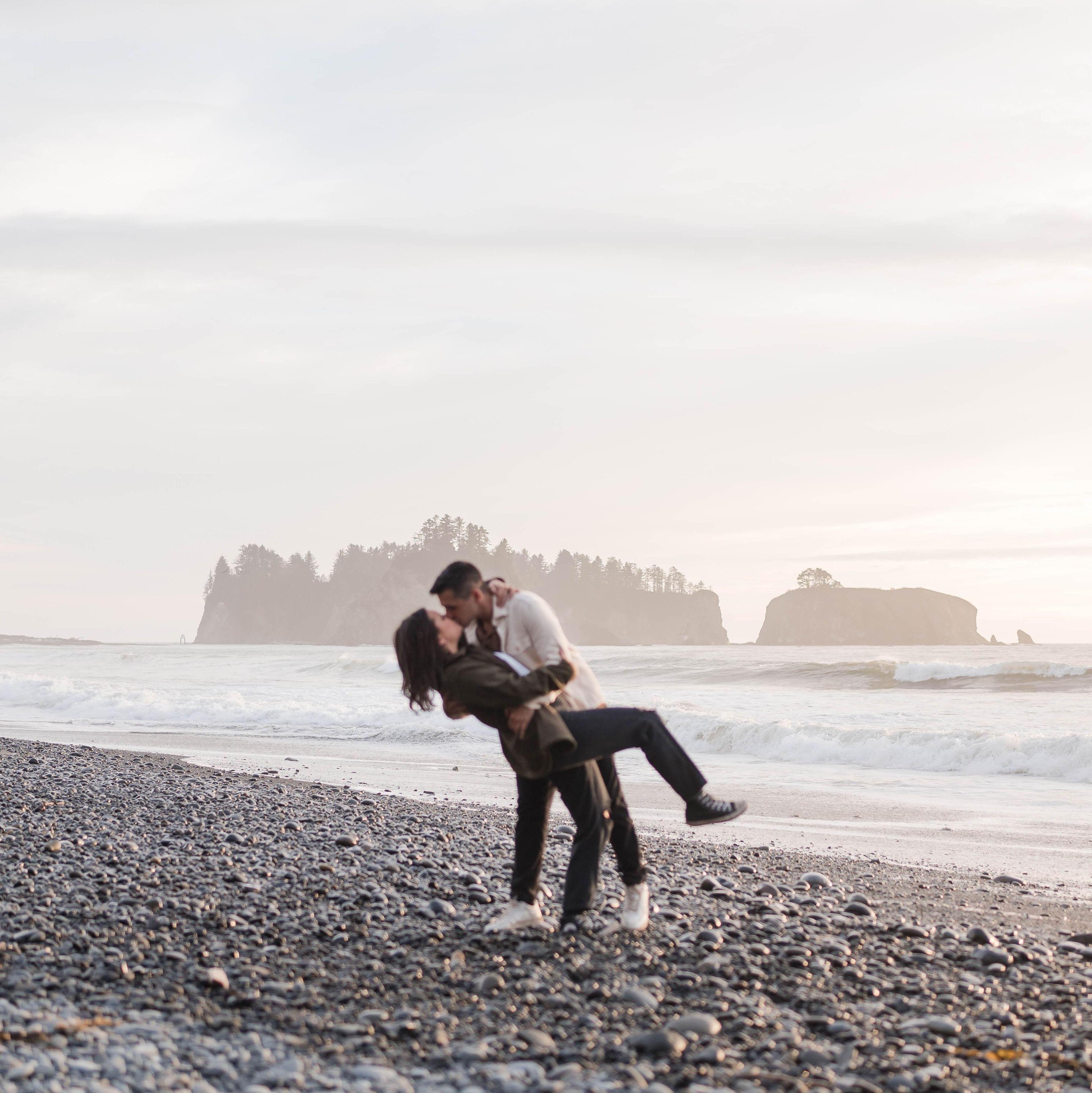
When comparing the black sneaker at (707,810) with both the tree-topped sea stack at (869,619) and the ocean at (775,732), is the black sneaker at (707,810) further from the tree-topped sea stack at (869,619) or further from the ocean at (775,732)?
the tree-topped sea stack at (869,619)

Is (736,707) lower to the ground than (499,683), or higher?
lower

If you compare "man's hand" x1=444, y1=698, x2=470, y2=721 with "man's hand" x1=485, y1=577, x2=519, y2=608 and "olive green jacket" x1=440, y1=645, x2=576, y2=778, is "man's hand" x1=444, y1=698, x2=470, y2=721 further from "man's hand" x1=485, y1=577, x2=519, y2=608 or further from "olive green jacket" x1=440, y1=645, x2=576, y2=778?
"man's hand" x1=485, y1=577, x2=519, y2=608

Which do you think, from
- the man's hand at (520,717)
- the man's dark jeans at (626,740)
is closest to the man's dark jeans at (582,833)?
the man's dark jeans at (626,740)

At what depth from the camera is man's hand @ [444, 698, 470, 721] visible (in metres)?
4.93

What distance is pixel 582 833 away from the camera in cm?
523

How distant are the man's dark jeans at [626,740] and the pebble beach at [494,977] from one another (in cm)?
91

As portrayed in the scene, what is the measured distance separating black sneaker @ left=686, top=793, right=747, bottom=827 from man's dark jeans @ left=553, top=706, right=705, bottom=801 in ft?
0.18

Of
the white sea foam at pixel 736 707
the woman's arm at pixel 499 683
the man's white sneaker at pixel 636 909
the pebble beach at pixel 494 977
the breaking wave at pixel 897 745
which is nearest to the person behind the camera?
the pebble beach at pixel 494 977

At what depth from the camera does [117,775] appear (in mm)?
12352

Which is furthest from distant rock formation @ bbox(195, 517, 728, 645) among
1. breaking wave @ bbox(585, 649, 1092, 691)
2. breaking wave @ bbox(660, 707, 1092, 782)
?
breaking wave @ bbox(660, 707, 1092, 782)

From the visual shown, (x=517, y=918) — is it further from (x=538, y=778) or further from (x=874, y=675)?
(x=874, y=675)

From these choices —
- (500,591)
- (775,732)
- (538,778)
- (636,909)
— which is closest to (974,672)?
(775,732)

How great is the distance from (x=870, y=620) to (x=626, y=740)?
146342 millimetres

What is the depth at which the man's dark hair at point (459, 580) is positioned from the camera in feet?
15.8
